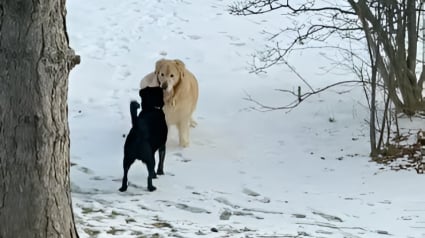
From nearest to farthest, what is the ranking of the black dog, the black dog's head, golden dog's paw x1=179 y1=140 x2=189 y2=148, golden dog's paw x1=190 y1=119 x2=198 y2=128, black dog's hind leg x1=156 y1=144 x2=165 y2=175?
the black dog
the black dog's head
black dog's hind leg x1=156 y1=144 x2=165 y2=175
golden dog's paw x1=179 y1=140 x2=189 y2=148
golden dog's paw x1=190 y1=119 x2=198 y2=128

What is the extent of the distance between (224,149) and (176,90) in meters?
1.12

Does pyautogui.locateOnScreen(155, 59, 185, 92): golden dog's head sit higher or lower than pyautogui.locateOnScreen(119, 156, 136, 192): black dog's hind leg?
higher

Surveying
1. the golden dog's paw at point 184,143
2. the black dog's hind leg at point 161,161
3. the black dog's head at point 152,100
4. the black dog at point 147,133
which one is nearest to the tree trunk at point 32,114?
the black dog at point 147,133

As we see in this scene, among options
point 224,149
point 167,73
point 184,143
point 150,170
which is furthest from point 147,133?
point 224,149

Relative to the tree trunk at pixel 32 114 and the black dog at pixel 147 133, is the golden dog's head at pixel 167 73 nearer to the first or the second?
the black dog at pixel 147 133

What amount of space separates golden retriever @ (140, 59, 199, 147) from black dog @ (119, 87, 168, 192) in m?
1.17

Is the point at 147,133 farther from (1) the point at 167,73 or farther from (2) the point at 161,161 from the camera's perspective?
(1) the point at 167,73

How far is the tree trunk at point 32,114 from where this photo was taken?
382 cm

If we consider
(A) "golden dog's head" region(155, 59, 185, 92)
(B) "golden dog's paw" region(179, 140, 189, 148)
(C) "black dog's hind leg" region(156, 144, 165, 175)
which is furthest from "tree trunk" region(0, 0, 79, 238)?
(B) "golden dog's paw" region(179, 140, 189, 148)

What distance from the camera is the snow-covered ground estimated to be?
6301 mm

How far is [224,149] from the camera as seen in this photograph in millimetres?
9383

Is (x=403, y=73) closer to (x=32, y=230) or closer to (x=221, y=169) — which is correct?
(x=221, y=169)

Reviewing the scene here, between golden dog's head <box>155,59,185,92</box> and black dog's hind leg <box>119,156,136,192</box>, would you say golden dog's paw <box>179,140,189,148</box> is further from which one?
black dog's hind leg <box>119,156,136,192</box>

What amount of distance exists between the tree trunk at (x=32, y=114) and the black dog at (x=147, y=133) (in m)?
2.99
